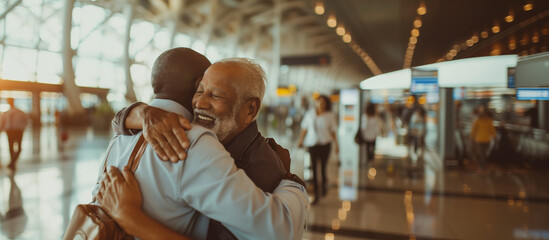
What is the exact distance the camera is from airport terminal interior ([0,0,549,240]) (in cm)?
324

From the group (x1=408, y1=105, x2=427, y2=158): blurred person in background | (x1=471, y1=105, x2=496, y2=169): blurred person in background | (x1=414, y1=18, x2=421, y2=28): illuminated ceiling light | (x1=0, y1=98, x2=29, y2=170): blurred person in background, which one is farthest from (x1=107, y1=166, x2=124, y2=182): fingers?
(x1=408, y1=105, x2=427, y2=158): blurred person in background

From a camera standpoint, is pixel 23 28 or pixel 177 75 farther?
pixel 23 28

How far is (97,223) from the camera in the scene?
1.12 m

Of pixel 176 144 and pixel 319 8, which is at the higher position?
pixel 319 8

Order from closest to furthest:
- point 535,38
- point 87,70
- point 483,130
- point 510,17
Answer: point 535,38 < point 510,17 < point 483,130 < point 87,70

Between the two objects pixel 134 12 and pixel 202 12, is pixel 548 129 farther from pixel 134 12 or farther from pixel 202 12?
pixel 202 12

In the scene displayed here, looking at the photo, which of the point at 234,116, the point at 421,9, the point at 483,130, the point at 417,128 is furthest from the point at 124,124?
the point at 417,128

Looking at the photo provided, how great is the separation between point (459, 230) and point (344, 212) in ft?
4.73

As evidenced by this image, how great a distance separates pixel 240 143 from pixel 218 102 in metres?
0.16

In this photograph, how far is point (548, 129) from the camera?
9.29 m

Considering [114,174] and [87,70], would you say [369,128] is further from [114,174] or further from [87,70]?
[87,70]

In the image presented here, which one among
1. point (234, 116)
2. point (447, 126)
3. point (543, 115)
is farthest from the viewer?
point (447, 126)

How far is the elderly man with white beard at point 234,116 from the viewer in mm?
1261

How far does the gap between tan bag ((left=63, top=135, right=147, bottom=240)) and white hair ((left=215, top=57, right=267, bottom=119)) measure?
35cm
